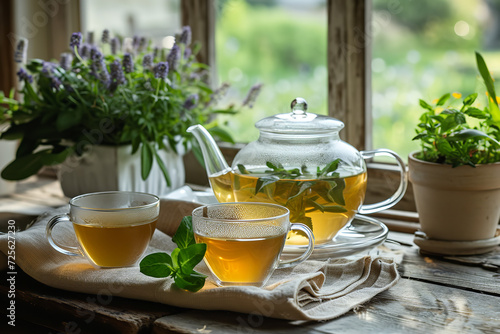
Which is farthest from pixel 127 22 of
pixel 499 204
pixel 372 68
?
pixel 499 204

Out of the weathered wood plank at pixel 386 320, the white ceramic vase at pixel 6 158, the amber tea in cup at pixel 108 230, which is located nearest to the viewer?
the weathered wood plank at pixel 386 320

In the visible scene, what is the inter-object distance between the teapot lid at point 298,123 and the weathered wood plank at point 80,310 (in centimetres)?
29

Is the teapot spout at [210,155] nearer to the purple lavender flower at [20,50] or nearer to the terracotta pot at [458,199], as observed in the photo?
the terracotta pot at [458,199]

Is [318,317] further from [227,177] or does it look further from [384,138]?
[384,138]

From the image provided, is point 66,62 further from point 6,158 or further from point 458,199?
point 458,199

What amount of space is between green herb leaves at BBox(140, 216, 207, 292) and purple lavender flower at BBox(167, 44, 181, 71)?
483 mm

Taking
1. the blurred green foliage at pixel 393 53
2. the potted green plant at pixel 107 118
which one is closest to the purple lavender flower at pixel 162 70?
the potted green plant at pixel 107 118

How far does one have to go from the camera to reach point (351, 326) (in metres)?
0.61

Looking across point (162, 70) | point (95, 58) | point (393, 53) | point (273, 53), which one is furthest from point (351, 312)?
point (273, 53)

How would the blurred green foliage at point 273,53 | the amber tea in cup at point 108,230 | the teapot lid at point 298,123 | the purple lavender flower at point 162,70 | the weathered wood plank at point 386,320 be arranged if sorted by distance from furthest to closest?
the blurred green foliage at point 273,53 < the purple lavender flower at point 162,70 < the teapot lid at point 298,123 < the amber tea in cup at point 108,230 < the weathered wood plank at point 386,320

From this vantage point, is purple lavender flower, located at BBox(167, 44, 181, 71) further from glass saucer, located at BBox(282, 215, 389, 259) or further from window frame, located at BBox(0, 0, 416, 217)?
glass saucer, located at BBox(282, 215, 389, 259)

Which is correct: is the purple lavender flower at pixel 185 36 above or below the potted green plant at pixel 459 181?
above

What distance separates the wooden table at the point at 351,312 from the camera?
2.00ft

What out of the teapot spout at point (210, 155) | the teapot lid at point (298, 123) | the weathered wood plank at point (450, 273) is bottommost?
the weathered wood plank at point (450, 273)
